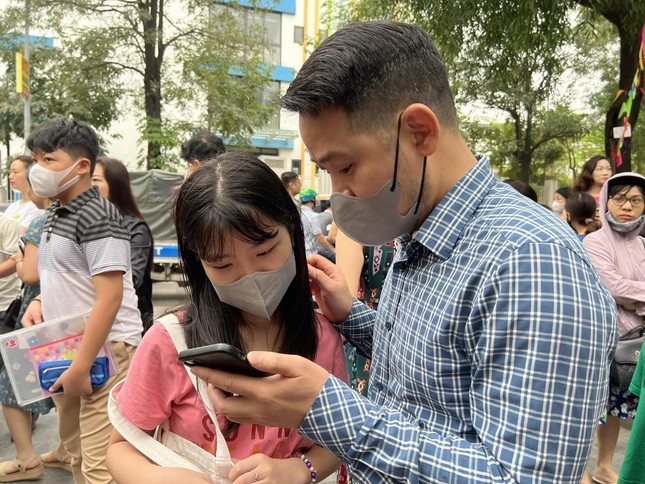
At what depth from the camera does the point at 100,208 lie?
2648 millimetres

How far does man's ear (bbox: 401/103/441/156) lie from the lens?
1099 mm

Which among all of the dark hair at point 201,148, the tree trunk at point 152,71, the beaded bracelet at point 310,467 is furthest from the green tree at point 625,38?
the tree trunk at point 152,71

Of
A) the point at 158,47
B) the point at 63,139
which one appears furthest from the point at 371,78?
the point at 158,47

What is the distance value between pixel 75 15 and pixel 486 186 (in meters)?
12.3

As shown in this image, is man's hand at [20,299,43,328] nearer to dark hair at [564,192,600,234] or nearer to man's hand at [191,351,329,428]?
man's hand at [191,351,329,428]

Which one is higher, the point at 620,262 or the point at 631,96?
the point at 631,96

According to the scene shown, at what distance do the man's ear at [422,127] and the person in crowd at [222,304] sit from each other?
51 centimetres

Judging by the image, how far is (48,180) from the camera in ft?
8.70

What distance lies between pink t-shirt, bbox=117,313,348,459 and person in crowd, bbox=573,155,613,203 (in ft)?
15.1

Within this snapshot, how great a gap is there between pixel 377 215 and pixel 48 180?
1.99 metres

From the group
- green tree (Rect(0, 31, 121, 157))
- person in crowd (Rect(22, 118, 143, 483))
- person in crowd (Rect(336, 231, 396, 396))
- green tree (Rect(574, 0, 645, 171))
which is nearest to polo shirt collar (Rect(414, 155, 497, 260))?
person in crowd (Rect(336, 231, 396, 396))

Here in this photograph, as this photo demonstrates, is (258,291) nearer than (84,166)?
Yes

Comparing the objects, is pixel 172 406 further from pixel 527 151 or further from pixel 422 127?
pixel 527 151

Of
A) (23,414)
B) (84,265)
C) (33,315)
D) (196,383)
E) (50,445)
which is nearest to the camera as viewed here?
(196,383)
